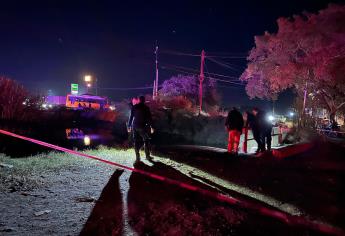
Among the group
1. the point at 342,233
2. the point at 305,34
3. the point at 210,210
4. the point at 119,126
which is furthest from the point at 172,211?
the point at 119,126

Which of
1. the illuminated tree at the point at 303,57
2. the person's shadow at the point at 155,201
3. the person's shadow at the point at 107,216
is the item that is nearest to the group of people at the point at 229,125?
the person's shadow at the point at 155,201

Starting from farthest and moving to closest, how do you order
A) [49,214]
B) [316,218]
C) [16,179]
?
[16,179]
[316,218]
[49,214]

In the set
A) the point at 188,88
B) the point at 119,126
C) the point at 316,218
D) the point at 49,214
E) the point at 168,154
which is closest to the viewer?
the point at 49,214

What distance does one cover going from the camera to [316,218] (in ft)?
19.4

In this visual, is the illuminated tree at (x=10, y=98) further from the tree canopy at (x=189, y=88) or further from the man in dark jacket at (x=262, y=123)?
the tree canopy at (x=189, y=88)

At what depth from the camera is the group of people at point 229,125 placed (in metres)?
8.44

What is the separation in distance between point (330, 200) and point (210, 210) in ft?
10.8

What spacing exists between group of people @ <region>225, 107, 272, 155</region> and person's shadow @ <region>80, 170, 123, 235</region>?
5.97m

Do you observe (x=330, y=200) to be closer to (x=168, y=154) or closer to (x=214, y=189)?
(x=214, y=189)

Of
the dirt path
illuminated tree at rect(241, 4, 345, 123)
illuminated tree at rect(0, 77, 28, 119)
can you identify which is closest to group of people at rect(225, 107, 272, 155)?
the dirt path

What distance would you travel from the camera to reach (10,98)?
17.5 meters

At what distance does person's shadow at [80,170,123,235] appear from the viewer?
14.4 ft

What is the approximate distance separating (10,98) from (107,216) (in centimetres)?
1504

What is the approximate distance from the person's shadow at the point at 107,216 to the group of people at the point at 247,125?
597 cm
